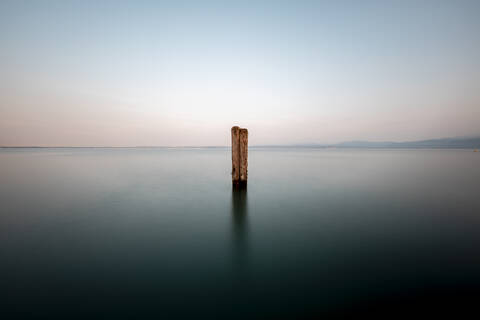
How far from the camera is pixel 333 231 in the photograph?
203 inches

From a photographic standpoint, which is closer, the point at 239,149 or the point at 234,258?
the point at 234,258

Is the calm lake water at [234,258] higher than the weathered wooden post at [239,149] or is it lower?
lower

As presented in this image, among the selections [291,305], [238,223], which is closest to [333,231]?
[238,223]

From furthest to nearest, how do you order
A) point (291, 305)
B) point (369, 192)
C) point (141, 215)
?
point (369, 192) → point (141, 215) → point (291, 305)

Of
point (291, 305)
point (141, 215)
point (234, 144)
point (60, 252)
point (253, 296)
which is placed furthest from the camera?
point (234, 144)

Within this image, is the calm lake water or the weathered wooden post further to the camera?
the weathered wooden post

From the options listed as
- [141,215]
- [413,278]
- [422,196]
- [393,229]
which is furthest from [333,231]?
[422,196]

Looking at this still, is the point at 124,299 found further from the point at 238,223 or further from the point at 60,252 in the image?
the point at 238,223

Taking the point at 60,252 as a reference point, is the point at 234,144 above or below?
above

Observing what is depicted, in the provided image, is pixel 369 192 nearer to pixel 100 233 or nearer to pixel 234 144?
pixel 234 144

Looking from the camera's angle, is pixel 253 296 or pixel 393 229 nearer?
pixel 253 296

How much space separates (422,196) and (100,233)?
1150 centimetres

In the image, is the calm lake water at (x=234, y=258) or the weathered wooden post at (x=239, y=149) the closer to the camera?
the calm lake water at (x=234, y=258)

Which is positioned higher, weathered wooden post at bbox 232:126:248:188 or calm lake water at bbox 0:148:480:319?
weathered wooden post at bbox 232:126:248:188
